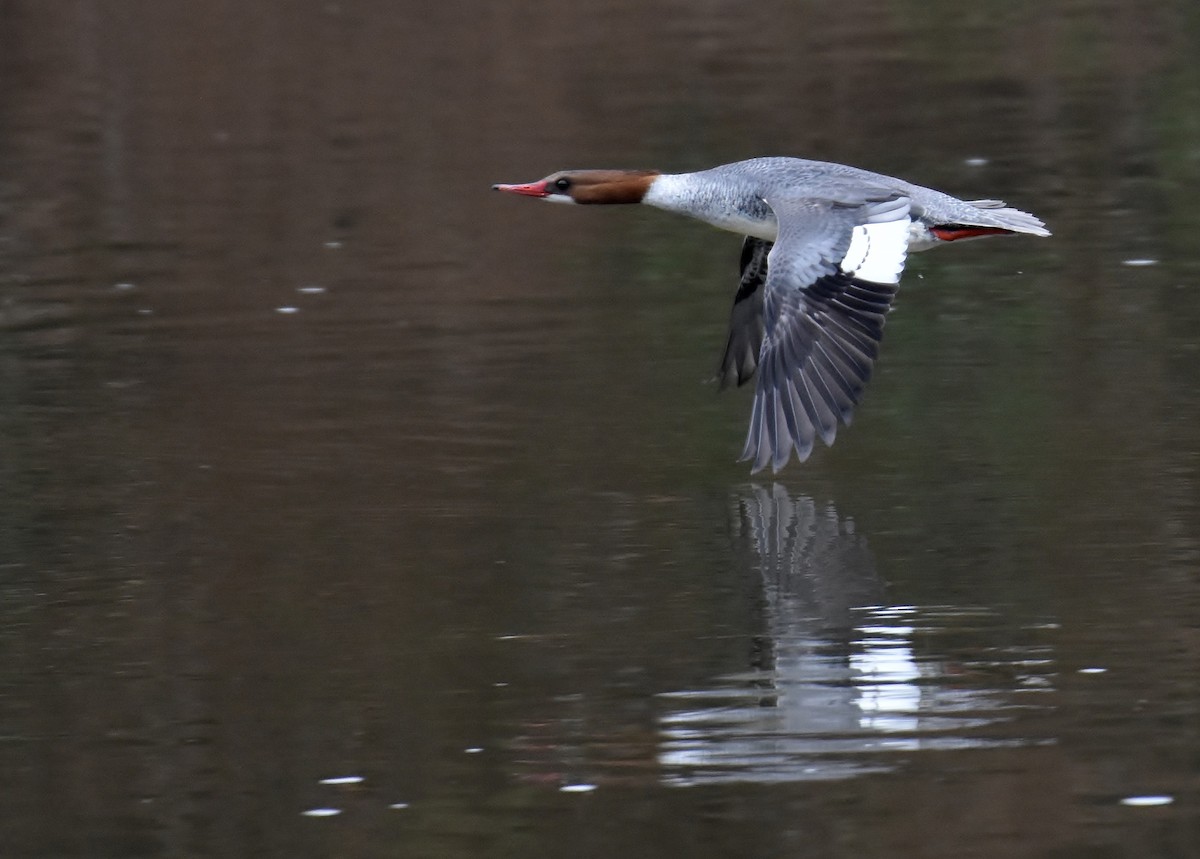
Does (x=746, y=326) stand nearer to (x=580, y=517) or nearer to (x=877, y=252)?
(x=877, y=252)

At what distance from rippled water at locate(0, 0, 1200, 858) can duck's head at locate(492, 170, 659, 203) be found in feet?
2.61

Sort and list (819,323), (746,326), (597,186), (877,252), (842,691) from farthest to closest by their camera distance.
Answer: (597,186), (746,326), (877,252), (819,323), (842,691)

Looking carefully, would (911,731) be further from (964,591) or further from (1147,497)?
(1147,497)

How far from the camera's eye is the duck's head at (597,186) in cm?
921

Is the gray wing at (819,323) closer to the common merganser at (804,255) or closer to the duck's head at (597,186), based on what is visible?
the common merganser at (804,255)

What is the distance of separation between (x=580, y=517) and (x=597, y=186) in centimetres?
209

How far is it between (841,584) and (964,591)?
0.41 metres

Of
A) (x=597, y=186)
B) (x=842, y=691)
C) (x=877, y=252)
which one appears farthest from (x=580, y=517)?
(x=597, y=186)

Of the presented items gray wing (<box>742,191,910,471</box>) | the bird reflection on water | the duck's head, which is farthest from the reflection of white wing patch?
the duck's head

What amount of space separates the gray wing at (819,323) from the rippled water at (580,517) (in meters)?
0.39

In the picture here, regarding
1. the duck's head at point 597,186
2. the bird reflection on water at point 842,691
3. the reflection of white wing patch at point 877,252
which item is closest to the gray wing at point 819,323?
the reflection of white wing patch at point 877,252

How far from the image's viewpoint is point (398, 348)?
33.5 ft

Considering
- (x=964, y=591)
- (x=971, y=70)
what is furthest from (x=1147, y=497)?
(x=971, y=70)

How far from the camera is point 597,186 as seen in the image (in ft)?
30.3
